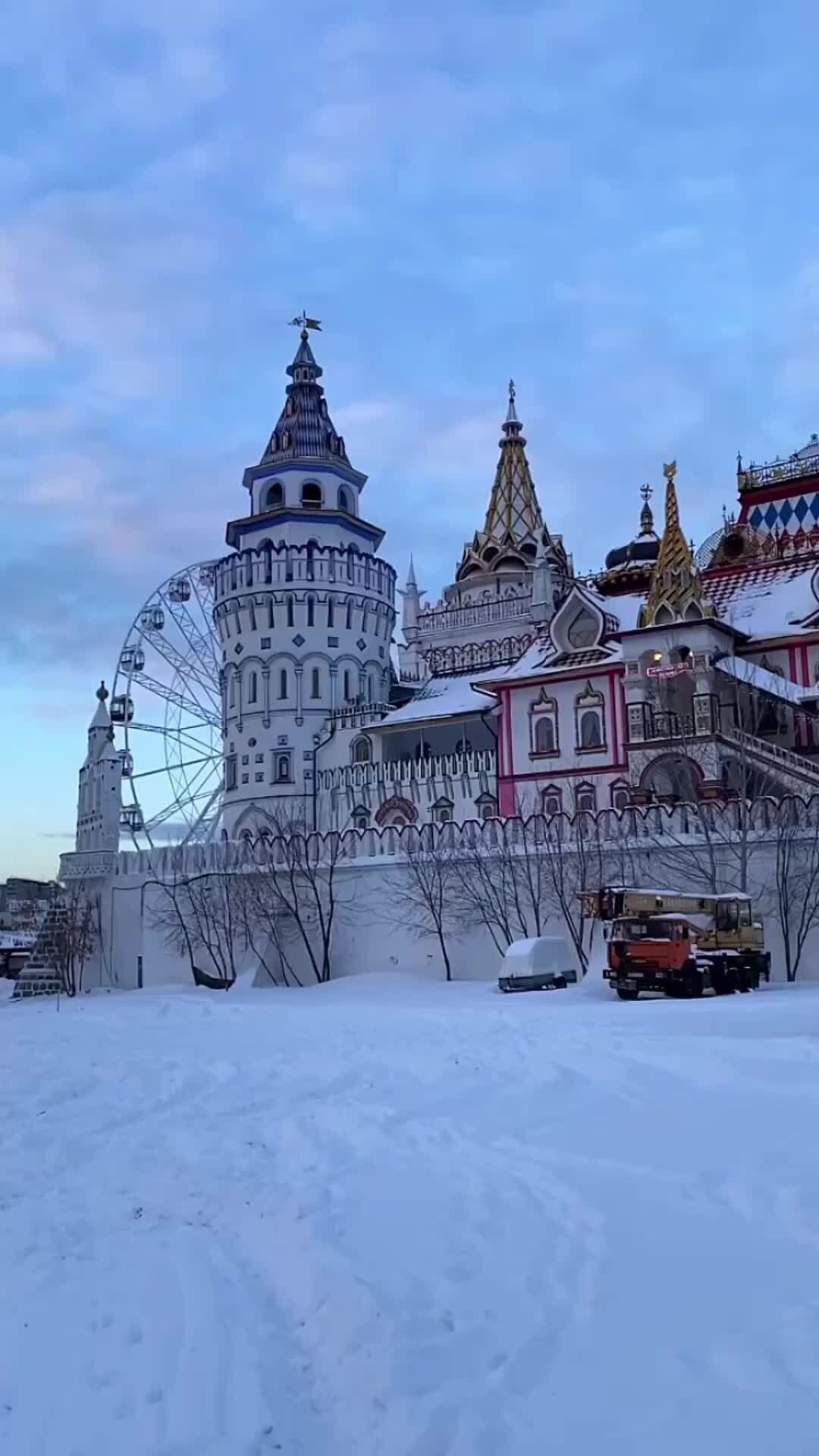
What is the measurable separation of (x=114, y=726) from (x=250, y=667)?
822 centimetres

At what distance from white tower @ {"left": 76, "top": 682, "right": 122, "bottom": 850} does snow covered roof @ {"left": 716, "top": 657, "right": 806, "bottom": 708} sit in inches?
1047

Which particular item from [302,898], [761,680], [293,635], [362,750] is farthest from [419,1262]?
[293,635]

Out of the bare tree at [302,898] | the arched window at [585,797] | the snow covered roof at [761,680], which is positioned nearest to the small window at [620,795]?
the arched window at [585,797]

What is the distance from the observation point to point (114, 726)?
58.2 m

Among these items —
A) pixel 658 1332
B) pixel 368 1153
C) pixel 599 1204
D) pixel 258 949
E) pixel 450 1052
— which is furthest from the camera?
pixel 258 949

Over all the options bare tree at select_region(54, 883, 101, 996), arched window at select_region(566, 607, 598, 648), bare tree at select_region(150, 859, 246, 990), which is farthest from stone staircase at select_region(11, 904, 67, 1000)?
arched window at select_region(566, 607, 598, 648)

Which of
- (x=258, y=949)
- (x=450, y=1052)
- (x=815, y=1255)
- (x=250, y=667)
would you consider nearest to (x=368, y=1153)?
(x=815, y=1255)

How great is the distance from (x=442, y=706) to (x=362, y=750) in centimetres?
387

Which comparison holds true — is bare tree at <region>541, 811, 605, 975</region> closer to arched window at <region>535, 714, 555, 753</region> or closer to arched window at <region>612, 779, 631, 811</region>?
arched window at <region>612, 779, 631, 811</region>

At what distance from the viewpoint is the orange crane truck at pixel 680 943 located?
23.3m

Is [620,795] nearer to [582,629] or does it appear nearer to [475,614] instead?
[582,629]

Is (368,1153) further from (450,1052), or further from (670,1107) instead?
(450,1052)

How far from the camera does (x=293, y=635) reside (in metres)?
53.2

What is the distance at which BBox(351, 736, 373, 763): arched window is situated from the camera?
166 ft
